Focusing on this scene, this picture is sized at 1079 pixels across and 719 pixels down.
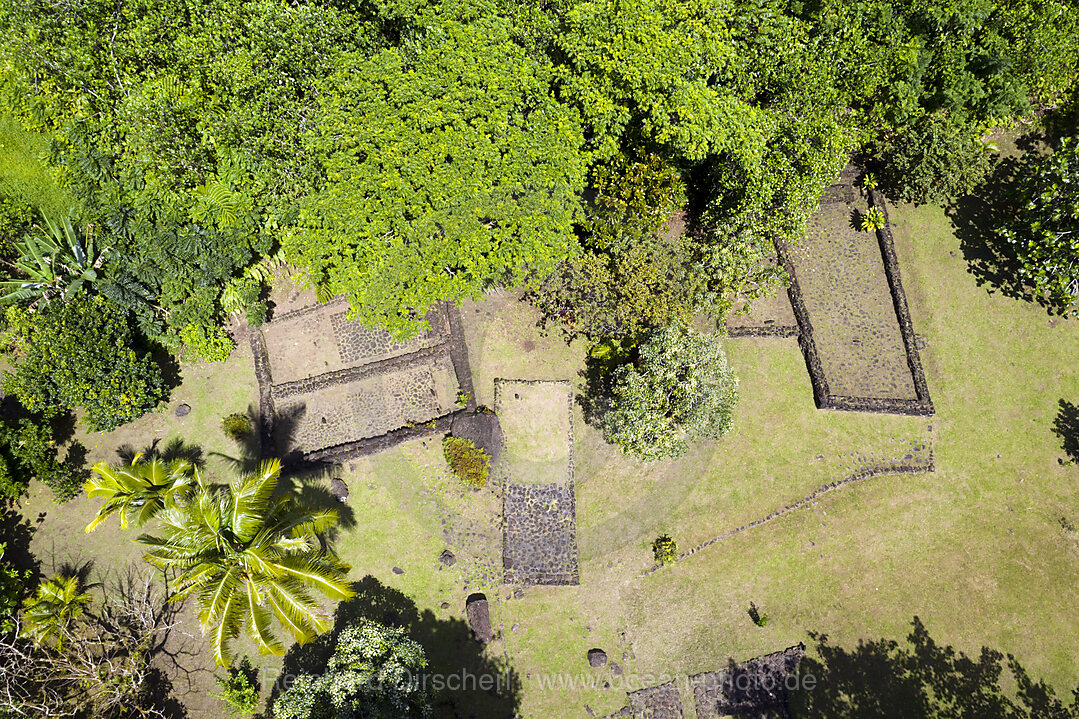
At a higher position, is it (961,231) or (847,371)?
(961,231)

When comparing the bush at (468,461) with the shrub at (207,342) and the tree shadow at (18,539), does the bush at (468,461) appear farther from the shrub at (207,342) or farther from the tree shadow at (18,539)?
the tree shadow at (18,539)

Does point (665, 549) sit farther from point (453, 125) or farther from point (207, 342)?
point (207, 342)

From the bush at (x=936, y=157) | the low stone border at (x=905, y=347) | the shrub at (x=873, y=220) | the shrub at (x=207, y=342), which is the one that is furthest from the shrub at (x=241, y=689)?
the bush at (x=936, y=157)

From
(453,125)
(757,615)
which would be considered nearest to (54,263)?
(453,125)

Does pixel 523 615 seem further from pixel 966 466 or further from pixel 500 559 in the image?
pixel 966 466

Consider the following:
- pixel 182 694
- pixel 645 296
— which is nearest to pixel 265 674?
pixel 182 694

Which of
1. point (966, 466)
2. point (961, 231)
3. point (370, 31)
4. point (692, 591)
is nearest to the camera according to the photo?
point (370, 31)

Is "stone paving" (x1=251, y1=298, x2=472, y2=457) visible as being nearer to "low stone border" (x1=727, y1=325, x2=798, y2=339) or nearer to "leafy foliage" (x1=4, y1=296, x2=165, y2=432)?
"leafy foliage" (x1=4, y1=296, x2=165, y2=432)
